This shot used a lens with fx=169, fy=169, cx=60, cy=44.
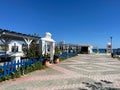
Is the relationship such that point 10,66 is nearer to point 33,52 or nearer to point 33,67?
point 33,67

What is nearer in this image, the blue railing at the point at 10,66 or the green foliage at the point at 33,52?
the blue railing at the point at 10,66

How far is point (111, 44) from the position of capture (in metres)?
46.1

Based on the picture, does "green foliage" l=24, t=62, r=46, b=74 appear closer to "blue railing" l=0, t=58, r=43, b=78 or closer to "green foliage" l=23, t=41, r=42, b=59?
"blue railing" l=0, t=58, r=43, b=78

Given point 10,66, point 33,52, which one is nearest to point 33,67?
point 33,52

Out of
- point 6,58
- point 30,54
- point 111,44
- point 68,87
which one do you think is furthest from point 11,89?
point 111,44

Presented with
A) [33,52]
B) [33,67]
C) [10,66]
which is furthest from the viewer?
[33,52]

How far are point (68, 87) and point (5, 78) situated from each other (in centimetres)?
360

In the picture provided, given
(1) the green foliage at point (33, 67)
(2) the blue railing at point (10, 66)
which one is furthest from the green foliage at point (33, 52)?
(2) the blue railing at point (10, 66)

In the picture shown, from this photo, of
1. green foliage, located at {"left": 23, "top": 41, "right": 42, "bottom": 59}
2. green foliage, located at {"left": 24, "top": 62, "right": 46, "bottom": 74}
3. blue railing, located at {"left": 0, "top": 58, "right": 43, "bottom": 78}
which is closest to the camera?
blue railing, located at {"left": 0, "top": 58, "right": 43, "bottom": 78}

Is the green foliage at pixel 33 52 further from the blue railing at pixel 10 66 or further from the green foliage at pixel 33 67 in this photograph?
the blue railing at pixel 10 66

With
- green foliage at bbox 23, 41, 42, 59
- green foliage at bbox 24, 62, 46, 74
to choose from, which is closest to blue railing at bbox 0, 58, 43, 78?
green foliage at bbox 24, 62, 46, 74

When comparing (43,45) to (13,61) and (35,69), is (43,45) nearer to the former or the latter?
(35,69)

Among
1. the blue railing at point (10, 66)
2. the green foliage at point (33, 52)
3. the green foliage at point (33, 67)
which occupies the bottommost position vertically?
the green foliage at point (33, 67)

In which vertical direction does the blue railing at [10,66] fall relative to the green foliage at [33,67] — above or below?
above
